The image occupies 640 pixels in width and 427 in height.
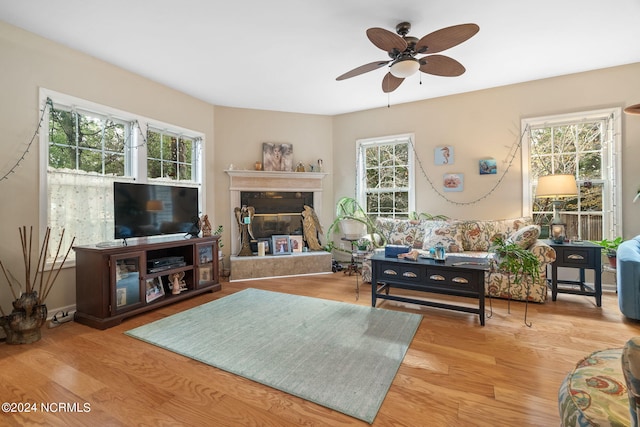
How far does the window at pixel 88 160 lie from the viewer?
2.77 m

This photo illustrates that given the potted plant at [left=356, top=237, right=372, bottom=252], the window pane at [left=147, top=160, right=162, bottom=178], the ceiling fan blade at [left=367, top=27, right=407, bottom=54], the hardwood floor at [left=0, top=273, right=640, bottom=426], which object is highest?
the ceiling fan blade at [left=367, top=27, right=407, bottom=54]

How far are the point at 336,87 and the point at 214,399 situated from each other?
3752 millimetres

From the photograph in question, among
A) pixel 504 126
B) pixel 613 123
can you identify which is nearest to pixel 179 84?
pixel 504 126

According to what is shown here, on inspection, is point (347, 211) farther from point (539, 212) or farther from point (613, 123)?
point (613, 123)

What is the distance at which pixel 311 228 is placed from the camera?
4.91m

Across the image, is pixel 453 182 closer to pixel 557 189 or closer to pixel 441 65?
pixel 557 189

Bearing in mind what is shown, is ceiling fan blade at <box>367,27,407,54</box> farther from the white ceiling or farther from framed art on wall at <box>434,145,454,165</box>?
framed art on wall at <box>434,145,454,165</box>

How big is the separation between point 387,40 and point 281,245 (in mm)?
3318

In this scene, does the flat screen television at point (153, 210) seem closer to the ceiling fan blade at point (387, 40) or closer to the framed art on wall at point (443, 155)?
the ceiling fan blade at point (387, 40)

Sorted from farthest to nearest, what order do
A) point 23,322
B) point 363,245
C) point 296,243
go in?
point 296,243
point 363,245
point 23,322

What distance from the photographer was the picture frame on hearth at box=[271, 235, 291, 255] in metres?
4.59

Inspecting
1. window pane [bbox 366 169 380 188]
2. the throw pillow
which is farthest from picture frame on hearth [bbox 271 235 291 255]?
the throw pillow

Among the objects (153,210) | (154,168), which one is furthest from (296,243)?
(154,168)

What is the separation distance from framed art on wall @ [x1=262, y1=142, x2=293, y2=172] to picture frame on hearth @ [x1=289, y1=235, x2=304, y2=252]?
118 centimetres
